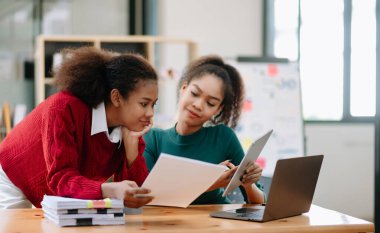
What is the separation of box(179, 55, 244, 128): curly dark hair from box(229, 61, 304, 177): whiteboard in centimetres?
202

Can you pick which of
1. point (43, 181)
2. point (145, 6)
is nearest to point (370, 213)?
point (145, 6)

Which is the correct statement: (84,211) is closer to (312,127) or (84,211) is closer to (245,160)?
(245,160)

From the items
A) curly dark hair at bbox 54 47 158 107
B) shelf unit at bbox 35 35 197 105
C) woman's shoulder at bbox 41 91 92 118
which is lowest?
woman's shoulder at bbox 41 91 92 118

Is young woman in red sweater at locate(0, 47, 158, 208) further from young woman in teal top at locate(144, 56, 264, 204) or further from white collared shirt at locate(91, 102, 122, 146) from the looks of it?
young woman in teal top at locate(144, 56, 264, 204)

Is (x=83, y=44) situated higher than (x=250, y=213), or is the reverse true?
(x=83, y=44)

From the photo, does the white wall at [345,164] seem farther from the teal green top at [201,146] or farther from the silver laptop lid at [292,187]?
the silver laptop lid at [292,187]

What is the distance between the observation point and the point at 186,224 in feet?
6.35

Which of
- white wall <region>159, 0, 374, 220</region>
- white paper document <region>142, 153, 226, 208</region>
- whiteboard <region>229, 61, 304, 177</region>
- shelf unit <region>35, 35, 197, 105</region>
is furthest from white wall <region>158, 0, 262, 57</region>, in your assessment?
white paper document <region>142, 153, 226, 208</region>

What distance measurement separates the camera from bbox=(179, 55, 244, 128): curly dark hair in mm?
2633

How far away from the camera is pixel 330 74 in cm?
589

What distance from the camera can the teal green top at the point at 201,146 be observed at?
2550mm

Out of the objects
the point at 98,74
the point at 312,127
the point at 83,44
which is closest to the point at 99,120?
the point at 98,74

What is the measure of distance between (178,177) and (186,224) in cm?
16

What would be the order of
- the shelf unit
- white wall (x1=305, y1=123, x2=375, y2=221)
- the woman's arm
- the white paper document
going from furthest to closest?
white wall (x1=305, y1=123, x2=375, y2=221) < the shelf unit < the woman's arm < the white paper document
